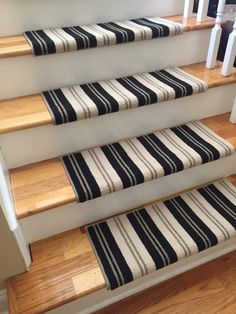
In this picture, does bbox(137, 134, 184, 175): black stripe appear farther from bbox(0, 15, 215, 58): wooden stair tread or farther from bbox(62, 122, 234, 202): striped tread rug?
bbox(0, 15, 215, 58): wooden stair tread

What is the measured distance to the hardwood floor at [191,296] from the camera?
120 centimetres

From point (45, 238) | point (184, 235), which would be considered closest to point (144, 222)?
point (184, 235)

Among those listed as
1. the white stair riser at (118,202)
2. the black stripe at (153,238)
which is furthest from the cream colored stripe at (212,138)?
the black stripe at (153,238)

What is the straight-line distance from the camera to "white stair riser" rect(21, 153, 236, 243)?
1.14 meters

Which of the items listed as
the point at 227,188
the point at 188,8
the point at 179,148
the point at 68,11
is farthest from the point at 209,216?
the point at 68,11

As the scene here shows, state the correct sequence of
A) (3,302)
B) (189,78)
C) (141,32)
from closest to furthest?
1. (3,302)
2. (141,32)
3. (189,78)

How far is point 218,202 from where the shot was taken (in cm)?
133

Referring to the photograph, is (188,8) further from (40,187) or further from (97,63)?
(40,187)

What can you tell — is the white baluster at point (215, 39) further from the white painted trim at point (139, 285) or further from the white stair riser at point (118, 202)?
the white painted trim at point (139, 285)

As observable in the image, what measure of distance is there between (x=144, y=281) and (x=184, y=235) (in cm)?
29

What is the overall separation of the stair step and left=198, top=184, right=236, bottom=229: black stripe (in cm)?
62

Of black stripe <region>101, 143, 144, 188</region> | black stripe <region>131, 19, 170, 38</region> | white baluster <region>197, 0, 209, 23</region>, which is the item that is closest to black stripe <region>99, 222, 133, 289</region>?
black stripe <region>101, 143, 144, 188</region>

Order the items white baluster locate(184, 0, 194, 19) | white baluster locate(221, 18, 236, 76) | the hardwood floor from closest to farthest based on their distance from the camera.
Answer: the hardwood floor
white baluster locate(221, 18, 236, 76)
white baluster locate(184, 0, 194, 19)

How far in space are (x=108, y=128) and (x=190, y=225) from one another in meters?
0.58
